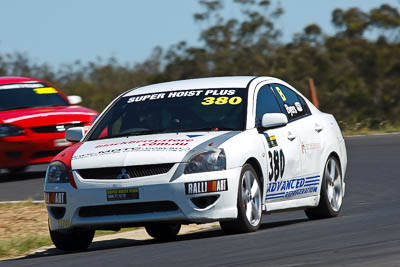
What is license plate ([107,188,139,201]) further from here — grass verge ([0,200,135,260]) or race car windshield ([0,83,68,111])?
race car windshield ([0,83,68,111])

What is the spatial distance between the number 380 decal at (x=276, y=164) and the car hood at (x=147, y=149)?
490 millimetres

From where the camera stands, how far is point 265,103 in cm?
1072

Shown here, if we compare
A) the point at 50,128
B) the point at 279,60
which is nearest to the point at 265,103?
the point at 50,128

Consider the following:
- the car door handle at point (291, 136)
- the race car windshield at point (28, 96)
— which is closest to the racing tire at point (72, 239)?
the car door handle at point (291, 136)

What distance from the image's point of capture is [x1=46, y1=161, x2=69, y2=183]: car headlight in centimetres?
953

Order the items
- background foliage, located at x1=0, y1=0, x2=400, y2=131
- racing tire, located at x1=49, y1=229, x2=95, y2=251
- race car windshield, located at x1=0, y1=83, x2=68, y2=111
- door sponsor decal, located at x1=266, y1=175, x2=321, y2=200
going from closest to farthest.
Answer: racing tire, located at x1=49, y1=229, x2=95, y2=251, door sponsor decal, located at x1=266, y1=175, x2=321, y2=200, race car windshield, located at x1=0, y1=83, x2=68, y2=111, background foliage, located at x1=0, y1=0, x2=400, y2=131

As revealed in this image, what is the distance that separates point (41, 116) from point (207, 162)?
8817 mm

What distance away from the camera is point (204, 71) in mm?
40625

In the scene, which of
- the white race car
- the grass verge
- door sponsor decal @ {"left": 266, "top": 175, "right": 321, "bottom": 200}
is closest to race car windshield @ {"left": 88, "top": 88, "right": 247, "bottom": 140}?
the white race car

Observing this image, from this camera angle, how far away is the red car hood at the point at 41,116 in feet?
57.7

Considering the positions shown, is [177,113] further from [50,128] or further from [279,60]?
[279,60]

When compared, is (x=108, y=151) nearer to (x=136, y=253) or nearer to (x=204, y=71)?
(x=136, y=253)

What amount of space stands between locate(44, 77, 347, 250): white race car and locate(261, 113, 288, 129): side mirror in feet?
0.04

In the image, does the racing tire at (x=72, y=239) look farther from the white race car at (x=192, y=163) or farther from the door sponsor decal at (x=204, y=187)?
the door sponsor decal at (x=204, y=187)
